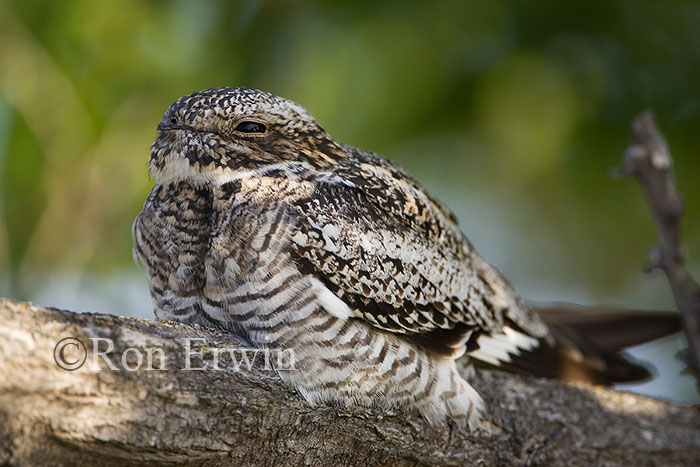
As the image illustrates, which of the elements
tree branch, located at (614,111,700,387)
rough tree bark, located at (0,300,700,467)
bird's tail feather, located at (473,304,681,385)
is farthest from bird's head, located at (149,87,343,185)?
tree branch, located at (614,111,700,387)

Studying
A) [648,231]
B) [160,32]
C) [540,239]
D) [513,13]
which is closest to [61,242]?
[160,32]

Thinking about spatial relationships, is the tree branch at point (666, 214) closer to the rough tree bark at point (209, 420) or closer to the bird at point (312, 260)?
the rough tree bark at point (209, 420)

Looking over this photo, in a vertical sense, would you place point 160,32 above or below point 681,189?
above

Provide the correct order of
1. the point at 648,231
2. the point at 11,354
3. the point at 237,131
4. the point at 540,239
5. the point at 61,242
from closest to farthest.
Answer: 1. the point at 11,354
2. the point at 237,131
3. the point at 61,242
4. the point at 648,231
5. the point at 540,239

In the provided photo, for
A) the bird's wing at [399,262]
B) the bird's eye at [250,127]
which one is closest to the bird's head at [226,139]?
the bird's eye at [250,127]

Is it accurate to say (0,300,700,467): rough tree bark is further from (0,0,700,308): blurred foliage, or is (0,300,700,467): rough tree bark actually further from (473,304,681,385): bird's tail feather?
(0,0,700,308): blurred foliage

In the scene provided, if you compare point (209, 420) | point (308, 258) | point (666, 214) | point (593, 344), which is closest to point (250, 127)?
point (308, 258)

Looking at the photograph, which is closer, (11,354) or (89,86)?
(11,354)

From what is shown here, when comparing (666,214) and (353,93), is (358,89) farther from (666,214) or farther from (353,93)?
(666,214)

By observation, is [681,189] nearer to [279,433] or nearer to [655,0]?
[655,0]
